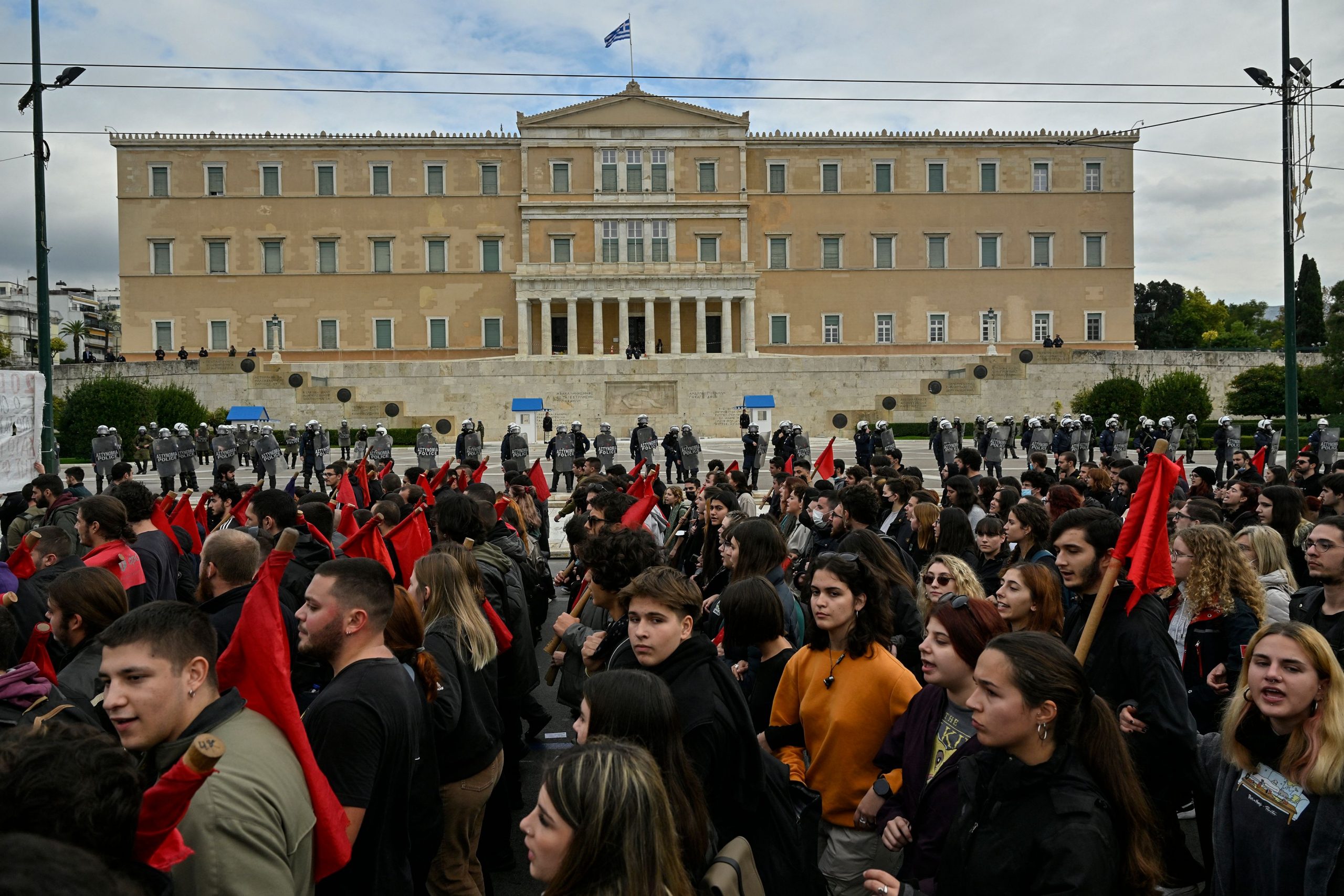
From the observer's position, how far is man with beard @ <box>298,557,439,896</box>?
9.71ft

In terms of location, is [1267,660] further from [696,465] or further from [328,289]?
[328,289]

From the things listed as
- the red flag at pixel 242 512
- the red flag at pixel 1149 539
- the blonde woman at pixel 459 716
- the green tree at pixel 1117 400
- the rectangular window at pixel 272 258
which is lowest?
the blonde woman at pixel 459 716

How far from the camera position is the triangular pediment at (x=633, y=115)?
54656mm

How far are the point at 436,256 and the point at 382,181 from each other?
486cm

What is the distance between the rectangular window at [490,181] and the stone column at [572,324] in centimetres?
704

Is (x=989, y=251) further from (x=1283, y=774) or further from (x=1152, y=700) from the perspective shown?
(x=1283, y=774)

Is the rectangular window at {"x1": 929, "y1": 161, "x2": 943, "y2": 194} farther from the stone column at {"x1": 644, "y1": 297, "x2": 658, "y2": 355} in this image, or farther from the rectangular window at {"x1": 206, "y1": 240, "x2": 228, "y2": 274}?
the rectangular window at {"x1": 206, "y1": 240, "x2": 228, "y2": 274}

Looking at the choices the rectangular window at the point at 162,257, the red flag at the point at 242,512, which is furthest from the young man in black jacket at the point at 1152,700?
the rectangular window at the point at 162,257

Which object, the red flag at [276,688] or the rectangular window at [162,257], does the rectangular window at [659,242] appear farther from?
the red flag at [276,688]

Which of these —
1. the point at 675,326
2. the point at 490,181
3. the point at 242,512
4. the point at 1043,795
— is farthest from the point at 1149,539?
the point at 490,181

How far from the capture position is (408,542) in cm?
641

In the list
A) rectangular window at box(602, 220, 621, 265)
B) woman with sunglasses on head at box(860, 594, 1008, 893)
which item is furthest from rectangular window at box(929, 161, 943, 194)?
woman with sunglasses on head at box(860, 594, 1008, 893)

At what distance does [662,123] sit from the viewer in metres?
55.3

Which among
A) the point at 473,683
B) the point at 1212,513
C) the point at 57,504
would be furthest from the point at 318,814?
the point at 57,504
